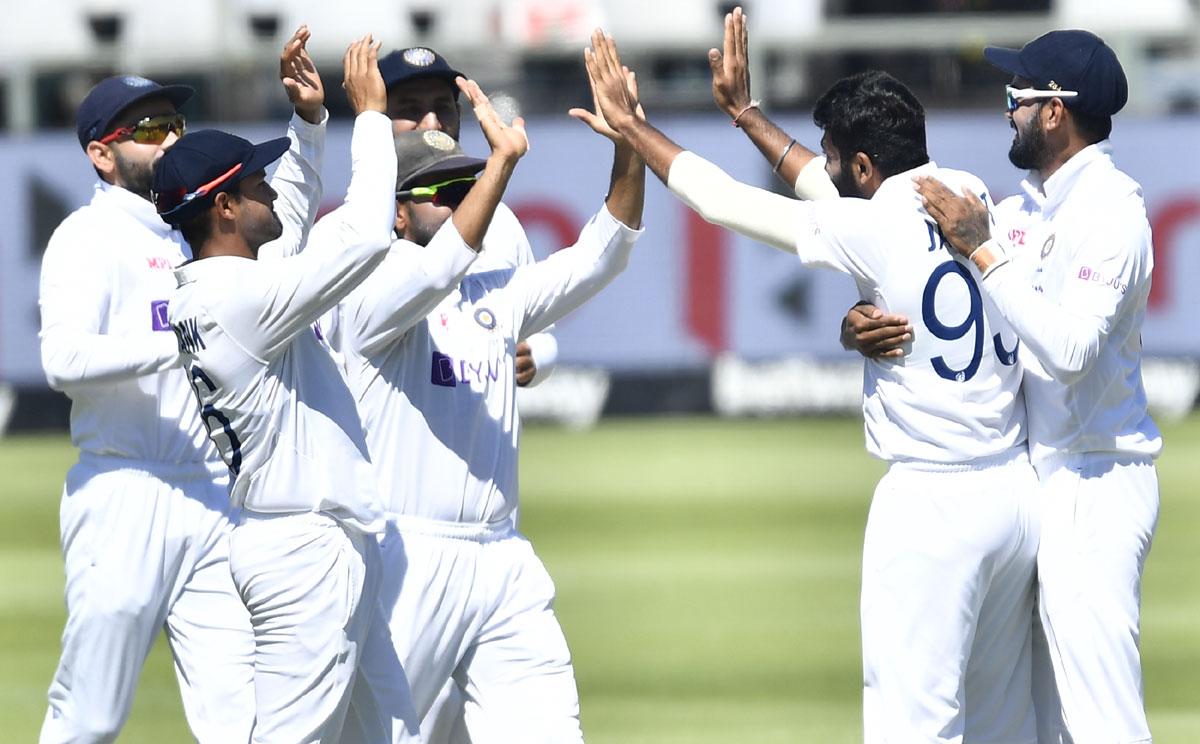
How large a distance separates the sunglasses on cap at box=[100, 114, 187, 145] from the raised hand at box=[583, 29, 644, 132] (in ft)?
4.77

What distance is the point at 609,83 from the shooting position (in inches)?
187

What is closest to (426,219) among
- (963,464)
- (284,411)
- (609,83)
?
(609,83)

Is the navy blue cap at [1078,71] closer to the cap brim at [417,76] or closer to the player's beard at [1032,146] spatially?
the player's beard at [1032,146]

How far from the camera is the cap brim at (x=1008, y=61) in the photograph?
4.62 m

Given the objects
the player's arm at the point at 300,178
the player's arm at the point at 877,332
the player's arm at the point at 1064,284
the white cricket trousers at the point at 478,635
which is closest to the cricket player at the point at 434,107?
the player's arm at the point at 300,178

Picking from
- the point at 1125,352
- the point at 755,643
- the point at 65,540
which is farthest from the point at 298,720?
the point at 755,643

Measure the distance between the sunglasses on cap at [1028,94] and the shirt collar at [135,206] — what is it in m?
2.52

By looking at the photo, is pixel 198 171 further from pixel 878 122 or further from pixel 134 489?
pixel 878 122

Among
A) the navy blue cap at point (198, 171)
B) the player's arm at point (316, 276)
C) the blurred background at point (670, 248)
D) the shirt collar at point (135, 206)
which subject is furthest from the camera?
the blurred background at point (670, 248)

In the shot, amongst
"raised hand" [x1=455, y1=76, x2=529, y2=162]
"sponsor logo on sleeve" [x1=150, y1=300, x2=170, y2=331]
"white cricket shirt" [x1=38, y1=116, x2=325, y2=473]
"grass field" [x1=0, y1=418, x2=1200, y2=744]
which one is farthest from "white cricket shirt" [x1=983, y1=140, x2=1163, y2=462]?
"sponsor logo on sleeve" [x1=150, y1=300, x2=170, y2=331]

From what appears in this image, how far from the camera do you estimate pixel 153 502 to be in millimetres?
5125

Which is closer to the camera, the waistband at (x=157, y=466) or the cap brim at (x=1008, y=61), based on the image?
the cap brim at (x=1008, y=61)

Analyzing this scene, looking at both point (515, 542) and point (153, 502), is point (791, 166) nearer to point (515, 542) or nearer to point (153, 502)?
point (515, 542)

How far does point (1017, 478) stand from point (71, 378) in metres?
2.62
